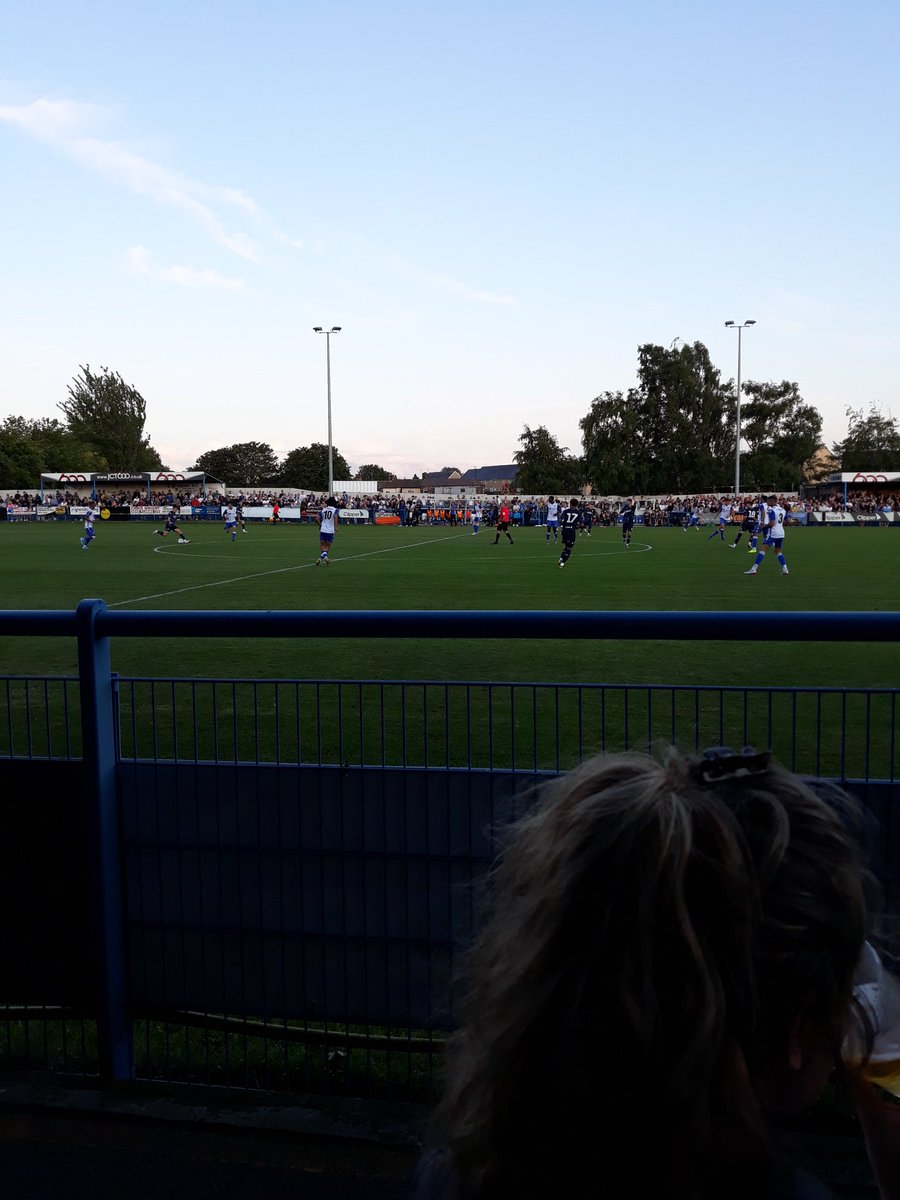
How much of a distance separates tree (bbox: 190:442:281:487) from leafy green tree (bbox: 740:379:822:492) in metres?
67.5

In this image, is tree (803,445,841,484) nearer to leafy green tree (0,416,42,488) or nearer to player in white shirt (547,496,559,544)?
player in white shirt (547,496,559,544)

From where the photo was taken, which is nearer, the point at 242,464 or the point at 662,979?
the point at 662,979

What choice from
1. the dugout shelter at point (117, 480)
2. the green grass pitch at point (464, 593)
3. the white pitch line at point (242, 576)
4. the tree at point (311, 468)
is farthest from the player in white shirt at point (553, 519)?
the tree at point (311, 468)

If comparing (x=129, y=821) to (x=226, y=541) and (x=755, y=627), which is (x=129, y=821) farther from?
(x=226, y=541)

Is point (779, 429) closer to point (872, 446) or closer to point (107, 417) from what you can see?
point (872, 446)

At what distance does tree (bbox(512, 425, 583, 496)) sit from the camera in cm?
10350

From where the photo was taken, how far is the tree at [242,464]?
141000 mm

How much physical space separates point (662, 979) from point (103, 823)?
255cm

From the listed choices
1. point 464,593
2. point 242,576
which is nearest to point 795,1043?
point 464,593

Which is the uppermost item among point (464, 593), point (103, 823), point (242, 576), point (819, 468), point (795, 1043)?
point (819, 468)

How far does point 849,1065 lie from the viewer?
1.21 metres

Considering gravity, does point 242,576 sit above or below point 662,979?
below

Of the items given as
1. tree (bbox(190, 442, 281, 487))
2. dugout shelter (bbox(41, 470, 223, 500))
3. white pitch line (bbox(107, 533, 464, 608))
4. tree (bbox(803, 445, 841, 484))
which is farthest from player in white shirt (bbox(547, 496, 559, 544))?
tree (bbox(190, 442, 281, 487))

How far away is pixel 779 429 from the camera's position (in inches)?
3681
